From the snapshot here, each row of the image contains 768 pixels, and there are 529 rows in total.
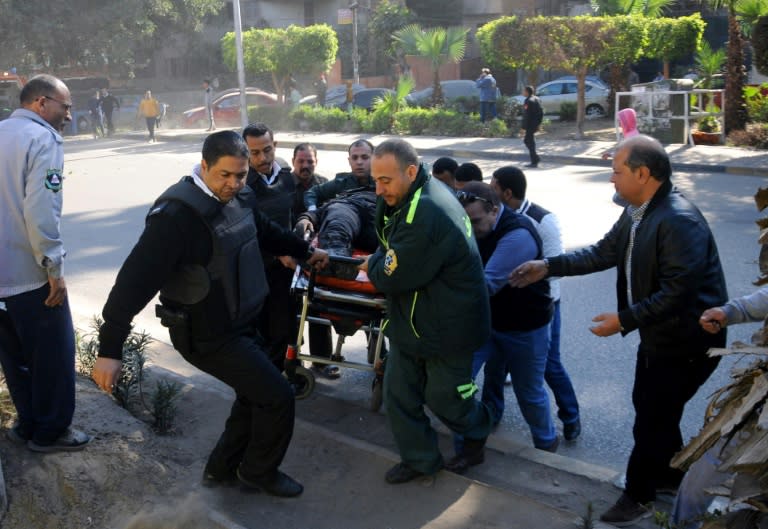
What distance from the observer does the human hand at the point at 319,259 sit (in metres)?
4.66

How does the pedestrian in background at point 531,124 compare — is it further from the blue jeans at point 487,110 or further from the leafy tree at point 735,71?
the blue jeans at point 487,110

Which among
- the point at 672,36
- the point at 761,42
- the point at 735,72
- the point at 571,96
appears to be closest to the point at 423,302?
the point at 761,42

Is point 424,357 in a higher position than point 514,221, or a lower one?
lower

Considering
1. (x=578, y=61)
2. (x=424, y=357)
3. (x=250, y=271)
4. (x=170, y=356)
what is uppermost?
(x=578, y=61)

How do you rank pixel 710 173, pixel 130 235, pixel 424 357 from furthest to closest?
pixel 710 173 < pixel 130 235 < pixel 424 357

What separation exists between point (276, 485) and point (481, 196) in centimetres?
182

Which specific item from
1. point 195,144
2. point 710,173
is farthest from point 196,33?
point 710,173

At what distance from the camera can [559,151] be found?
18.4 metres

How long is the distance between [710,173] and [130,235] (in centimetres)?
996

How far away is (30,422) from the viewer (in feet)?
14.0

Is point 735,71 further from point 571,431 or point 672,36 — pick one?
point 571,431

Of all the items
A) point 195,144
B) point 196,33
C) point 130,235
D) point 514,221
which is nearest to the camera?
point 514,221

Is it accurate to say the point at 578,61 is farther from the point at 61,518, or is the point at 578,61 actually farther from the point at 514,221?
the point at 61,518

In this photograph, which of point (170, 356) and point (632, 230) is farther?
point (170, 356)
